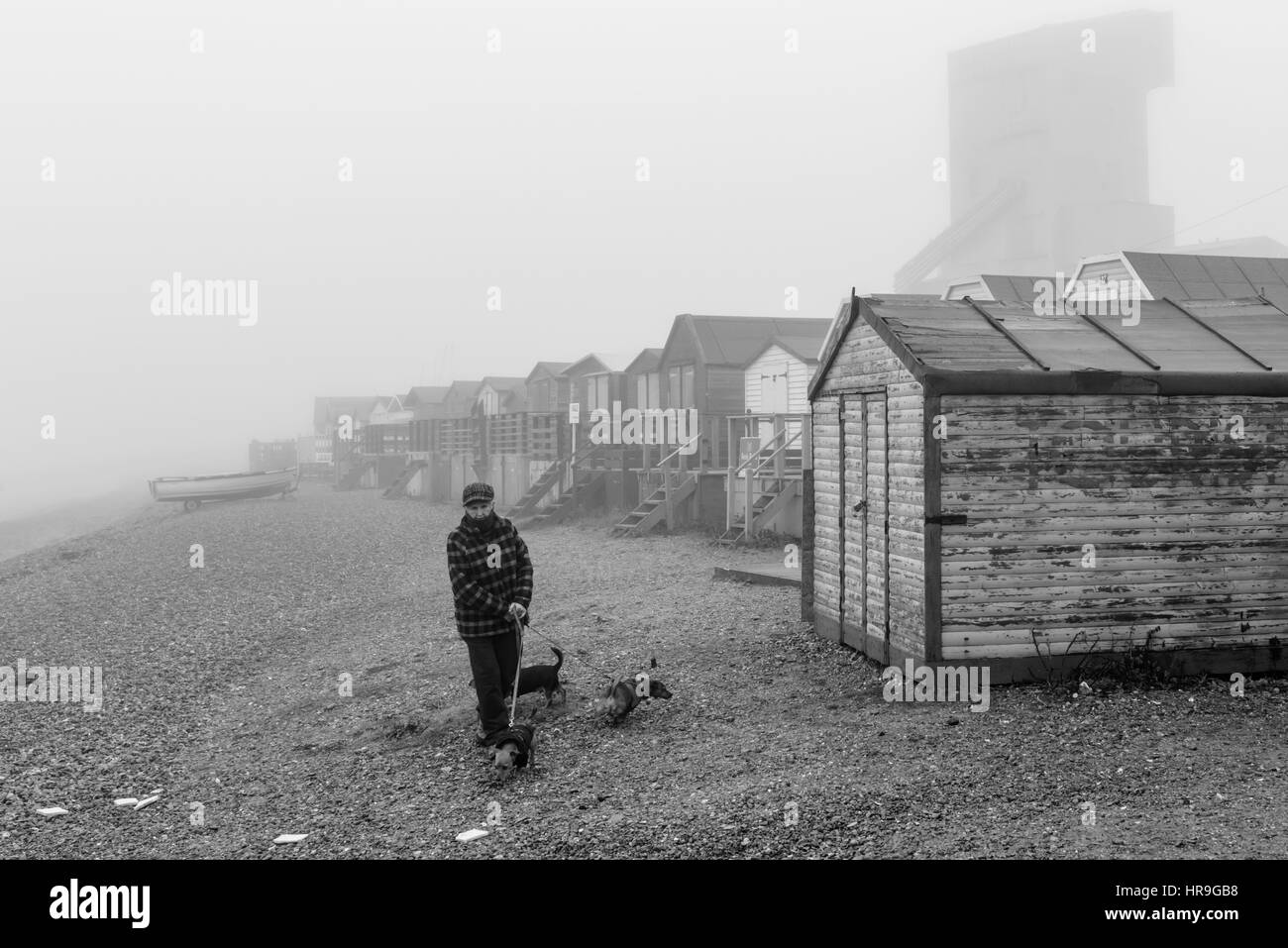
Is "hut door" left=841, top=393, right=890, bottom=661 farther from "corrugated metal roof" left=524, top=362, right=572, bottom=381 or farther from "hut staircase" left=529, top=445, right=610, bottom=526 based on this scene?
"corrugated metal roof" left=524, top=362, right=572, bottom=381

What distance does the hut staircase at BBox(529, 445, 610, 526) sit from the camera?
31078 mm

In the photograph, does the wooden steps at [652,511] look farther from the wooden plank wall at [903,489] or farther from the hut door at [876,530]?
the hut door at [876,530]

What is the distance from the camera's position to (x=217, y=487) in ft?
142

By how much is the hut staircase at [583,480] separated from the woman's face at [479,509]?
22.3 metres

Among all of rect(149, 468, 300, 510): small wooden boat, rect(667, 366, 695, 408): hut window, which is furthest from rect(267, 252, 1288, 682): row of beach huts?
rect(149, 468, 300, 510): small wooden boat

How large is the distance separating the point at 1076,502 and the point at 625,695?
413 cm

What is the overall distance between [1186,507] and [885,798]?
443cm

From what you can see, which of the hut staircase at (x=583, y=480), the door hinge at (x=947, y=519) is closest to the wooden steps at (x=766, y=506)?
the hut staircase at (x=583, y=480)

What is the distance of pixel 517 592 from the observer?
8.50m

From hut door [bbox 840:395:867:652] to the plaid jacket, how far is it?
3.80m

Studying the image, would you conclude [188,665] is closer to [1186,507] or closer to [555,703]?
[555,703]

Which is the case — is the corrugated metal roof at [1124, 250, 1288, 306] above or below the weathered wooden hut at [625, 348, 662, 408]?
Result: above

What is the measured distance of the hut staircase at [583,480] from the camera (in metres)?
31.1

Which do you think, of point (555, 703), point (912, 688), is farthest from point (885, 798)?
point (555, 703)
